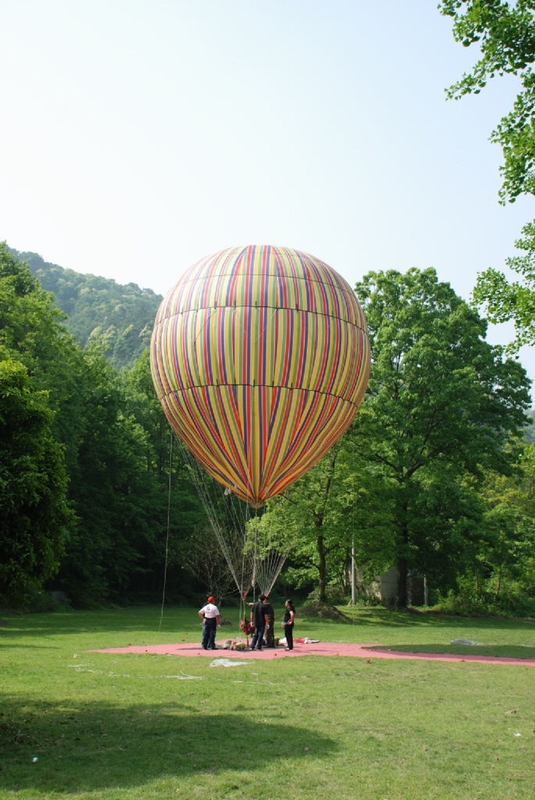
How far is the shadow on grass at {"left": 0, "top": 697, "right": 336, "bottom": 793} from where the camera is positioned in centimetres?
702

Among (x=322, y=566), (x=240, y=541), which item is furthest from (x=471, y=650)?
(x=240, y=541)

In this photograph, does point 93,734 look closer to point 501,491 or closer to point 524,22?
point 524,22

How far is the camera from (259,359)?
17734 mm

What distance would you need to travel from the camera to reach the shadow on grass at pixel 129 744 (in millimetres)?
7017

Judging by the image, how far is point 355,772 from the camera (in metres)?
7.30

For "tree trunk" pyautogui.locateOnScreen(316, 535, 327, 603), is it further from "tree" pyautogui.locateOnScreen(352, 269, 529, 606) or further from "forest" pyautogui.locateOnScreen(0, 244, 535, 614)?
"tree" pyautogui.locateOnScreen(352, 269, 529, 606)

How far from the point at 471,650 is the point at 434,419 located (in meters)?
18.1

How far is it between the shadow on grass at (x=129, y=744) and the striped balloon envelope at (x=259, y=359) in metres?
8.73

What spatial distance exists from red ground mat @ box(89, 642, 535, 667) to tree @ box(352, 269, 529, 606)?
1587cm

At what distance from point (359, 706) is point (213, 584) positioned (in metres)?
30.0

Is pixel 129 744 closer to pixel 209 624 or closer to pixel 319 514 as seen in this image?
pixel 209 624

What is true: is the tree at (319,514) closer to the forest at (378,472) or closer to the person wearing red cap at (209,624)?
the forest at (378,472)

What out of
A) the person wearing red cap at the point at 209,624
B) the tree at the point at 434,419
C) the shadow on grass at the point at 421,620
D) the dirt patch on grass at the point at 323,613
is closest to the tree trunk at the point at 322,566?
the dirt patch on grass at the point at 323,613

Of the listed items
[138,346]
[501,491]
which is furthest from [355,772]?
[138,346]
